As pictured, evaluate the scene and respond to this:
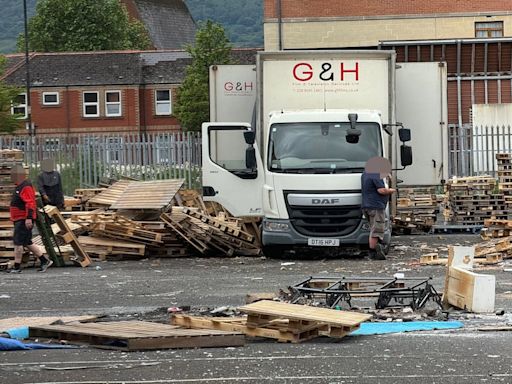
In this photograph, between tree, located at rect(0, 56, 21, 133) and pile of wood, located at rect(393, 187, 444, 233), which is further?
tree, located at rect(0, 56, 21, 133)

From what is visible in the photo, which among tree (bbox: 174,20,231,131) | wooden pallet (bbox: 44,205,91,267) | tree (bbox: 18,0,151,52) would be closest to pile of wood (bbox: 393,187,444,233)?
wooden pallet (bbox: 44,205,91,267)

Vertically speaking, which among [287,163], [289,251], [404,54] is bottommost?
[289,251]

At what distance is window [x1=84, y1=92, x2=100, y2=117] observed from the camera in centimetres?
7812

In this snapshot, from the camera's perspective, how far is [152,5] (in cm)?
12756

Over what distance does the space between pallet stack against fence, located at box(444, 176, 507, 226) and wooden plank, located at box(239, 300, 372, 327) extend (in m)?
15.5

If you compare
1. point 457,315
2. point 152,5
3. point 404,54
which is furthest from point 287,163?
point 152,5

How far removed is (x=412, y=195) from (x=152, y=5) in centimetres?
10057

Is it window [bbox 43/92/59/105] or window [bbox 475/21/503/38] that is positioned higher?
window [bbox 475/21/503/38]

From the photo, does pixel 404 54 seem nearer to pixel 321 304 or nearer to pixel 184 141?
pixel 184 141

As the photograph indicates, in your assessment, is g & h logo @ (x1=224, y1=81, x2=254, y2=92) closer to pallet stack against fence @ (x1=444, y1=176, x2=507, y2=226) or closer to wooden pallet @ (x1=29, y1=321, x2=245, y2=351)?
pallet stack against fence @ (x1=444, y1=176, x2=507, y2=226)

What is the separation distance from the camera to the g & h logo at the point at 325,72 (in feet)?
73.8

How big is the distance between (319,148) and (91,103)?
57816mm

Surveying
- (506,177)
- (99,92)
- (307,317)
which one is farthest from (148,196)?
(99,92)

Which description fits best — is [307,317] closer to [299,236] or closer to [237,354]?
[237,354]
